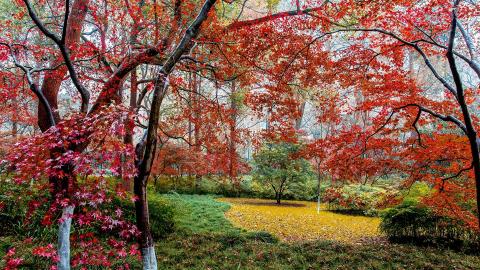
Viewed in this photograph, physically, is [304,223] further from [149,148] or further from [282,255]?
[149,148]

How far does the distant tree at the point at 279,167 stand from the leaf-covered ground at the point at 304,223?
7.02 ft

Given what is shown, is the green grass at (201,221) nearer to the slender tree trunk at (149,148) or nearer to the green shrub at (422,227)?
the green shrub at (422,227)

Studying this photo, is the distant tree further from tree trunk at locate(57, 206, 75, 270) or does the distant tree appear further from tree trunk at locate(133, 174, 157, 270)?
tree trunk at locate(133, 174, 157, 270)

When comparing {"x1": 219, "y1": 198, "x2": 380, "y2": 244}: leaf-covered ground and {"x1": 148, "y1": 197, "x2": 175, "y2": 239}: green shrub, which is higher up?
{"x1": 148, "y1": 197, "x2": 175, "y2": 239}: green shrub

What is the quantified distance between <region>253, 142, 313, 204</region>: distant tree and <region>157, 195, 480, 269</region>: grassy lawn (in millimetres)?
8019

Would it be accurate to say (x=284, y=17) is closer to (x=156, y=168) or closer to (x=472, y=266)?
(x=472, y=266)

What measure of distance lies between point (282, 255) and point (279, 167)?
31.3 feet

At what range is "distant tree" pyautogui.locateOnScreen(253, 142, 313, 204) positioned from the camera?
15.3 metres

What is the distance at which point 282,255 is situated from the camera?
6.12m

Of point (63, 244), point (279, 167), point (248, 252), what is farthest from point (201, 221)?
point (279, 167)

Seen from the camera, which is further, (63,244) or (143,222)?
(63,244)

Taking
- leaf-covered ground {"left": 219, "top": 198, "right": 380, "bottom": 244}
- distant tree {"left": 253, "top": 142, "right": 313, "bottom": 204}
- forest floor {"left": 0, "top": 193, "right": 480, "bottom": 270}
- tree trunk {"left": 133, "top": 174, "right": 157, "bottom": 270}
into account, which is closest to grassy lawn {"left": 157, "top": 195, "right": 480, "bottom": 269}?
forest floor {"left": 0, "top": 193, "right": 480, "bottom": 270}

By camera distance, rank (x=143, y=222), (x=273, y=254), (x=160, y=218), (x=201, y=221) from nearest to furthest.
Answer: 1. (x=143, y=222)
2. (x=273, y=254)
3. (x=160, y=218)
4. (x=201, y=221)

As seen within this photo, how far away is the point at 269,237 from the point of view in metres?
7.43
